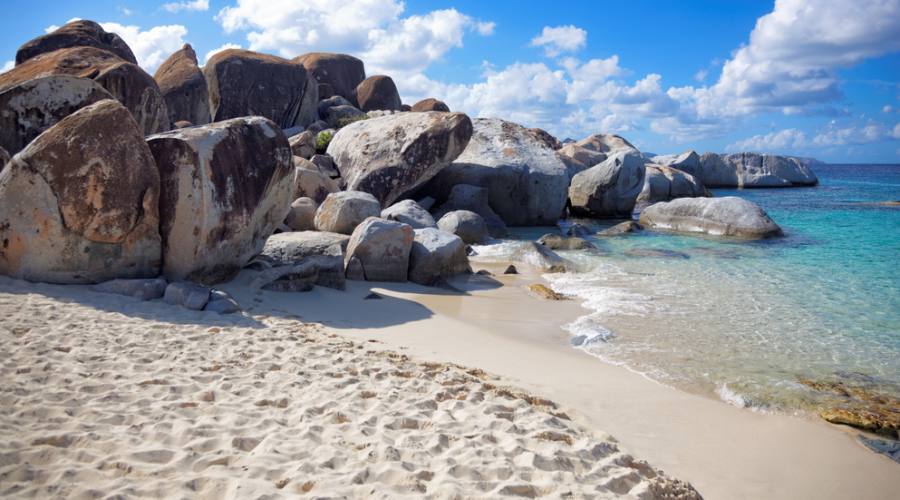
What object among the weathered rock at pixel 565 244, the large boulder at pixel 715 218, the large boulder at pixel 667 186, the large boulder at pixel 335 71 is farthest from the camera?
the large boulder at pixel 335 71

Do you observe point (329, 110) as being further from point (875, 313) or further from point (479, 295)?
point (875, 313)

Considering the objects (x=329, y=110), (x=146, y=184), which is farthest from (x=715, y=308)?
(x=329, y=110)

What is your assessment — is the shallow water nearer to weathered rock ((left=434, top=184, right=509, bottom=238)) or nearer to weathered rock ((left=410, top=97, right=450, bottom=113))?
weathered rock ((left=434, top=184, right=509, bottom=238))

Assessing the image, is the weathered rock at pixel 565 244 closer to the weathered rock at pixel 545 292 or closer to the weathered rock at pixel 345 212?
the weathered rock at pixel 545 292

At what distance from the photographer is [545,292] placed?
896cm

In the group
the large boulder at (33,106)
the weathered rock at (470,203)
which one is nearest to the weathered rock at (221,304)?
the large boulder at (33,106)

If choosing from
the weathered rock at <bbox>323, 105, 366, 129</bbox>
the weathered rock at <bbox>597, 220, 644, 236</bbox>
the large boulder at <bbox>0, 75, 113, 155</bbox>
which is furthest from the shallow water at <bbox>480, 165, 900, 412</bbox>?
the weathered rock at <bbox>323, 105, 366, 129</bbox>

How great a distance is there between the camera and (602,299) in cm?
876

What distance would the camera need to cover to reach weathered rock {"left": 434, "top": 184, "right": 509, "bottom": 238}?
15.6 m

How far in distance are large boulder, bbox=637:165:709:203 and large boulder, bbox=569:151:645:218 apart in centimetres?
667

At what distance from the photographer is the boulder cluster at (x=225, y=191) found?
648 centimetres

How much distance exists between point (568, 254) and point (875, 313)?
218 inches

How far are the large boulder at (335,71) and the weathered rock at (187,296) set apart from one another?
2470 cm

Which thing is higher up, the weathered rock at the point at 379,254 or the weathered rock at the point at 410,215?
the weathered rock at the point at 410,215
